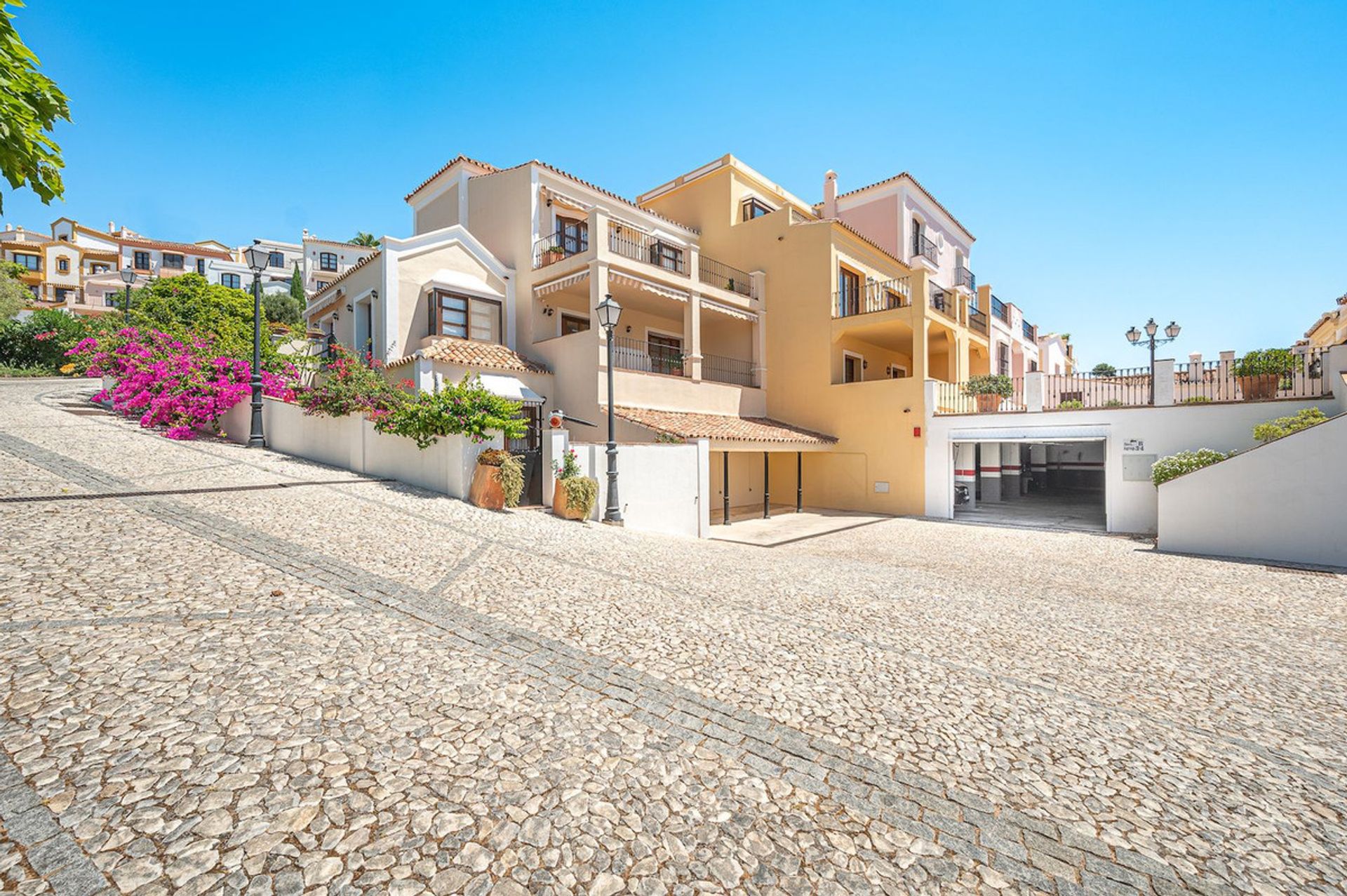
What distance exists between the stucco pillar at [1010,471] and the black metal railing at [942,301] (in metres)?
7.23

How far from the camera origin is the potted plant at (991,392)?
17.1m

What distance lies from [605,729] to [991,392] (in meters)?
17.5

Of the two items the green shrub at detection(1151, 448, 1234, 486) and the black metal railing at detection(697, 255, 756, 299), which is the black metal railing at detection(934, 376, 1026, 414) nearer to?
the green shrub at detection(1151, 448, 1234, 486)

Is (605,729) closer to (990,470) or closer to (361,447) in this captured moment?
(361,447)

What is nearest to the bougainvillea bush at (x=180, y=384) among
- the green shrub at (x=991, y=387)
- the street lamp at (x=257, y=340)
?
the street lamp at (x=257, y=340)

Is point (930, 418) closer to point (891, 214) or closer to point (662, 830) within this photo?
point (891, 214)

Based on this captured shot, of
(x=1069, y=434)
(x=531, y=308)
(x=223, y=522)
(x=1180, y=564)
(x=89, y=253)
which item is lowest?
(x=1180, y=564)

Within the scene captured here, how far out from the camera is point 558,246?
19031 mm

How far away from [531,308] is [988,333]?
64.6ft

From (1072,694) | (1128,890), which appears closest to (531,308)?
(1072,694)

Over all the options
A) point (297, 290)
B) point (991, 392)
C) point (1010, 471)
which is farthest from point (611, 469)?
point (297, 290)

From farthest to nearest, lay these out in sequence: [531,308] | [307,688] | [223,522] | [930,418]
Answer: [531,308]
[930,418]
[223,522]
[307,688]

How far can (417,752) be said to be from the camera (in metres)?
3.32

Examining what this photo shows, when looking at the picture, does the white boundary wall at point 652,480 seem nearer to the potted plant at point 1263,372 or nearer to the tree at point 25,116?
the tree at point 25,116
